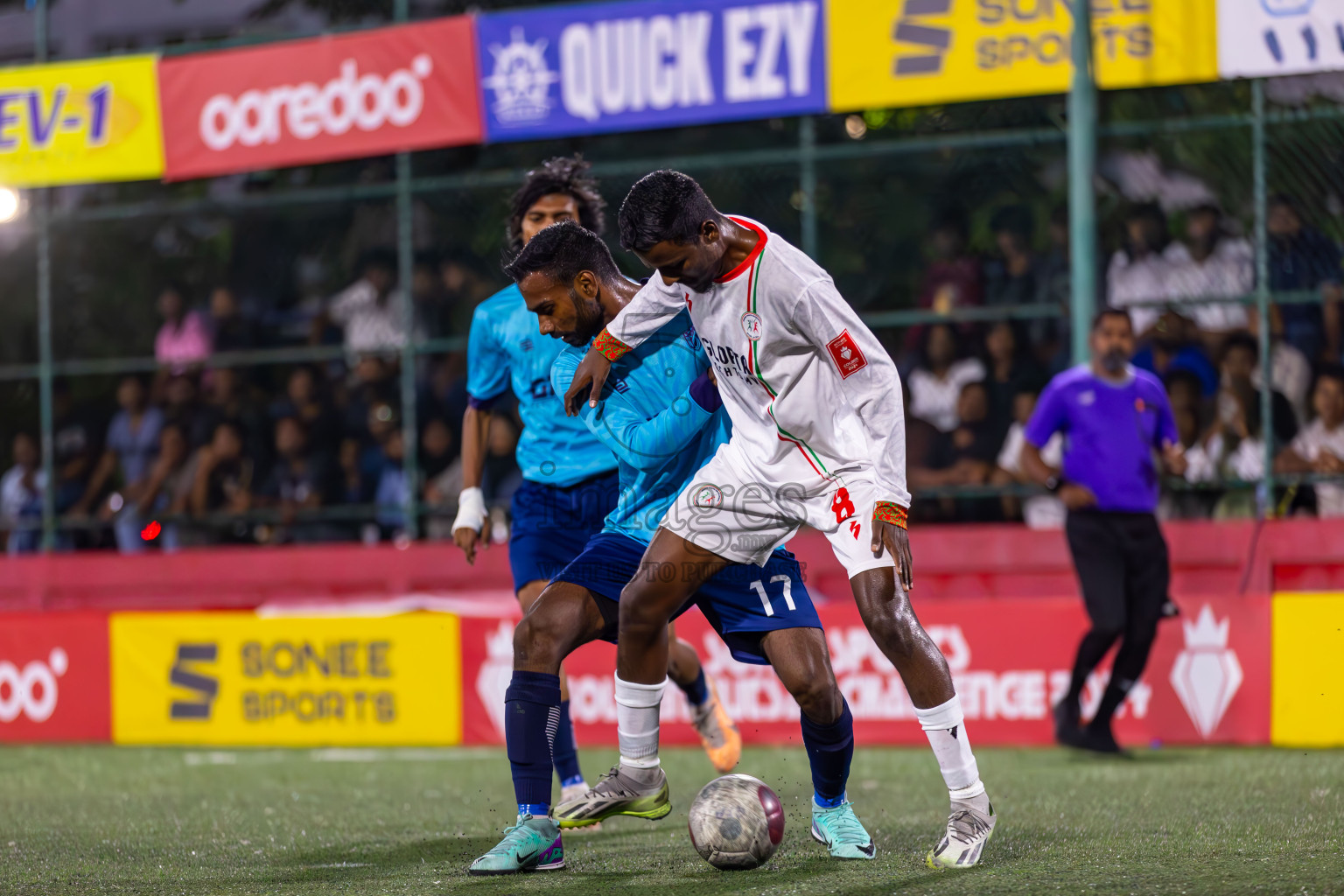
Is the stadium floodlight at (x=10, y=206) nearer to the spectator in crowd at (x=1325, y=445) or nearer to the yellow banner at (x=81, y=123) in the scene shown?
the yellow banner at (x=81, y=123)

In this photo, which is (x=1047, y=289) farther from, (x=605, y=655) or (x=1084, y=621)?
(x=605, y=655)

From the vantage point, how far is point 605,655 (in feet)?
32.1

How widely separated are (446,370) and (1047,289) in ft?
13.9

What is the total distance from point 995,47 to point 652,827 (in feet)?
18.9

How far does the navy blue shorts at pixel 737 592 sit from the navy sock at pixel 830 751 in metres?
0.26

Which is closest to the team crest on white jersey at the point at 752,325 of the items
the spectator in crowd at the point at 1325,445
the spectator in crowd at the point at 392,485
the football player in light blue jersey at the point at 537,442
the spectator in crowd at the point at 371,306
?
the football player in light blue jersey at the point at 537,442

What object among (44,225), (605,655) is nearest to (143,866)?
(605,655)

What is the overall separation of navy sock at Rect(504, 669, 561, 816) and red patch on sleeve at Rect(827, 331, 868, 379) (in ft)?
4.38

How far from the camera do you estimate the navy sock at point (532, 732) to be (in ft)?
16.7

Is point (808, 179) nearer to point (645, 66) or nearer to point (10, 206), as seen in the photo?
point (645, 66)

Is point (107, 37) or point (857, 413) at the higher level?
point (107, 37)

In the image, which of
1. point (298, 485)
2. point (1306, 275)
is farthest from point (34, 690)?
point (1306, 275)

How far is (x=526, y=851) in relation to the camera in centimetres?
500

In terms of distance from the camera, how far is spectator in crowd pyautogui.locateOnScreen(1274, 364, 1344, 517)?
9602mm
